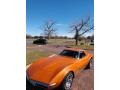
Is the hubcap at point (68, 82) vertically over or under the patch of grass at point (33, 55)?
under

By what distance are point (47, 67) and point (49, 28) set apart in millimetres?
448

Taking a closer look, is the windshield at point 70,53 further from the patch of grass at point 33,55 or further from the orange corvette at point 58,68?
the patch of grass at point 33,55

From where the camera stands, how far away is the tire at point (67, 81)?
201 cm

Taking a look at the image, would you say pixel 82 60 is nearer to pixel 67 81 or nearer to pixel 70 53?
pixel 70 53

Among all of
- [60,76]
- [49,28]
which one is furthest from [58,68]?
[49,28]

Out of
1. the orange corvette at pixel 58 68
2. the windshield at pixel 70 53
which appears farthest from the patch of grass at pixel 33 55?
the windshield at pixel 70 53

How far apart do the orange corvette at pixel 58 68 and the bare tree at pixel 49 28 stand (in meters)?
0.25
